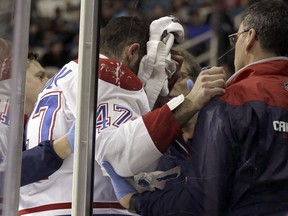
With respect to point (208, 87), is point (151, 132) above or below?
below

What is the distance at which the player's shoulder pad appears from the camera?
2643 millimetres

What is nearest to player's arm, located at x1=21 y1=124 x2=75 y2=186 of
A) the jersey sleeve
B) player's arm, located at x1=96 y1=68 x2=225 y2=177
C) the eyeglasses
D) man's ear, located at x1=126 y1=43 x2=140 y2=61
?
the jersey sleeve

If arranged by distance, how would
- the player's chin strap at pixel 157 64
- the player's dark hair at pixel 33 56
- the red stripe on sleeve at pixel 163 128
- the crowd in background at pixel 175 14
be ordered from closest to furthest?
the crowd in background at pixel 175 14
the red stripe on sleeve at pixel 163 128
the player's chin strap at pixel 157 64
the player's dark hair at pixel 33 56

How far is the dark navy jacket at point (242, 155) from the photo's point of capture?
2465 mm

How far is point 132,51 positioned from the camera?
273 cm

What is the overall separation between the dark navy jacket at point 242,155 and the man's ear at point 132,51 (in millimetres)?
315

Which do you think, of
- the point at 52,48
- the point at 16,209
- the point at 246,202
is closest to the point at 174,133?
the point at 246,202

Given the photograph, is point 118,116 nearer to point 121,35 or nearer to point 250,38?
point 121,35

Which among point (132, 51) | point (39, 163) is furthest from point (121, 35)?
point (39, 163)

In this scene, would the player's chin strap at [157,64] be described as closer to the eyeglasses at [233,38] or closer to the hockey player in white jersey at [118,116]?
the hockey player in white jersey at [118,116]

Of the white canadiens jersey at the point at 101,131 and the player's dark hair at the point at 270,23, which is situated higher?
the player's dark hair at the point at 270,23

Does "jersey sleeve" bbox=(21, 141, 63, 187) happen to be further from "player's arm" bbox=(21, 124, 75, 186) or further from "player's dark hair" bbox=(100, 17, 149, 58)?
"player's dark hair" bbox=(100, 17, 149, 58)

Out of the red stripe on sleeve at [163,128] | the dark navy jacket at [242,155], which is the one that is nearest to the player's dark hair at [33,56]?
the red stripe on sleeve at [163,128]

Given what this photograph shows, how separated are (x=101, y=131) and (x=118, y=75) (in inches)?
7.3
